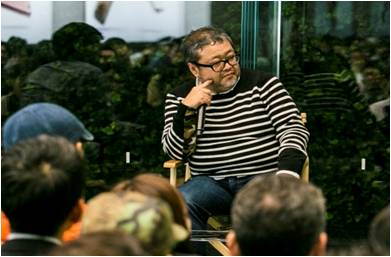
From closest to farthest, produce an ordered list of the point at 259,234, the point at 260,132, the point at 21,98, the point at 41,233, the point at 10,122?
the point at 259,234, the point at 41,233, the point at 10,122, the point at 260,132, the point at 21,98

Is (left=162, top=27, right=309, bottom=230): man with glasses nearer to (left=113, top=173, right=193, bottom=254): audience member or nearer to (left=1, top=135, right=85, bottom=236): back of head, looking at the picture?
(left=113, top=173, right=193, bottom=254): audience member

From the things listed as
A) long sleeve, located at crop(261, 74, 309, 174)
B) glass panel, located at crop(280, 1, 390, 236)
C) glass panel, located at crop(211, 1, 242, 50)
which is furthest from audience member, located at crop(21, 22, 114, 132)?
long sleeve, located at crop(261, 74, 309, 174)

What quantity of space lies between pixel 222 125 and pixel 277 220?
6.27 feet

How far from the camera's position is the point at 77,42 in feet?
16.7

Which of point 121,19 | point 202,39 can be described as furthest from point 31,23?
point 202,39

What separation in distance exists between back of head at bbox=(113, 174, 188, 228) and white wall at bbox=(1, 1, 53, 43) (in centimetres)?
293

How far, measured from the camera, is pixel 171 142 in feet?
12.5

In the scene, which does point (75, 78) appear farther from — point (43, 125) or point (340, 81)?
point (43, 125)

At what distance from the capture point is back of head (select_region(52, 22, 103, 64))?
200 inches

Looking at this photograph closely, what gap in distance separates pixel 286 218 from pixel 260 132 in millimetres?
1852

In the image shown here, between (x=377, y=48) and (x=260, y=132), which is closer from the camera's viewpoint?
(x=260, y=132)

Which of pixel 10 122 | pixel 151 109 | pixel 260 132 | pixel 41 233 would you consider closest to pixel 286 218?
pixel 41 233

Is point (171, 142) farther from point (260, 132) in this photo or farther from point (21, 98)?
point (21, 98)

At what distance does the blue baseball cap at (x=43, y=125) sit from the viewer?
273cm
